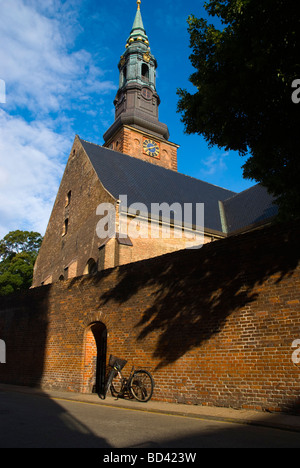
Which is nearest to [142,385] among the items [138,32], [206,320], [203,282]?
[206,320]

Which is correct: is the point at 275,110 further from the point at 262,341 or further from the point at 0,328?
the point at 0,328

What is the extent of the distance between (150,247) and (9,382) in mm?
9307

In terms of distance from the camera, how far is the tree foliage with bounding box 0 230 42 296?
106ft

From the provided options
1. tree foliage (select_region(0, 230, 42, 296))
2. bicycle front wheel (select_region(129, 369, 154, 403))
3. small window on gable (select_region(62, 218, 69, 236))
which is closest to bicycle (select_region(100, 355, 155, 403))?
bicycle front wheel (select_region(129, 369, 154, 403))

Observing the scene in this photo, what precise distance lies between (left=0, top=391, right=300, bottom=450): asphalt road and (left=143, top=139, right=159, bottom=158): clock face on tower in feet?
102

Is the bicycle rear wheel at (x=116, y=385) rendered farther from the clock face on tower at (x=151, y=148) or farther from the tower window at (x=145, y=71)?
the tower window at (x=145, y=71)

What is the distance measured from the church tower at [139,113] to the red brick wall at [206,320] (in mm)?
24822

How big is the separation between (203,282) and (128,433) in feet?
13.5

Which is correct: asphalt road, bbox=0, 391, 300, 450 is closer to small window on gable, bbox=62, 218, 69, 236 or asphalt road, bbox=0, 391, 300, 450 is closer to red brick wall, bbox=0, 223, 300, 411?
red brick wall, bbox=0, 223, 300, 411

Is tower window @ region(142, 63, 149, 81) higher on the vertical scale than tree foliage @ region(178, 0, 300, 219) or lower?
higher

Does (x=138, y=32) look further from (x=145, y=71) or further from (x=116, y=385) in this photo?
(x=116, y=385)

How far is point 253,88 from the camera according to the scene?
22.5ft

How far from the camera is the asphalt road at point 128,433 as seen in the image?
4.24 m

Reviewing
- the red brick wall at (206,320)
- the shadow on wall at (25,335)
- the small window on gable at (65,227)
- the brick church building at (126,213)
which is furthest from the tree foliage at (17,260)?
the red brick wall at (206,320)
